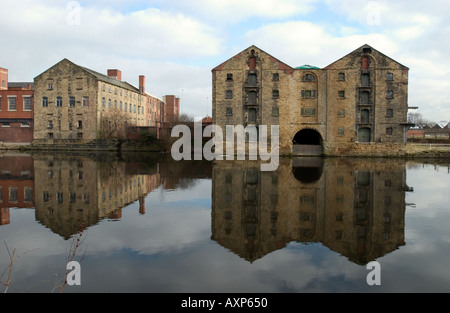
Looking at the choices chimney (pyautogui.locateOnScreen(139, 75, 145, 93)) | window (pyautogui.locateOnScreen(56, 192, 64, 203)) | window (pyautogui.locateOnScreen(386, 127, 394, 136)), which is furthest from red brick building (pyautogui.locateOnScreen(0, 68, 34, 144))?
window (pyautogui.locateOnScreen(386, 127, 394, 136))

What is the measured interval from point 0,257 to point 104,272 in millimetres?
2390

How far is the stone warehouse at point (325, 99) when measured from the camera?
37.8m

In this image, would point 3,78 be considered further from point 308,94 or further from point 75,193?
point 75,193

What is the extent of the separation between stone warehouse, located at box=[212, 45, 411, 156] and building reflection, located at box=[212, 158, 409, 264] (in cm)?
2077

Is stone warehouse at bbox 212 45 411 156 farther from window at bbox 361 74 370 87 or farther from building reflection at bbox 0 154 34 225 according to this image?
building reflection at bbox 0 154 34 225

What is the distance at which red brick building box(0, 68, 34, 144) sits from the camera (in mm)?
47219

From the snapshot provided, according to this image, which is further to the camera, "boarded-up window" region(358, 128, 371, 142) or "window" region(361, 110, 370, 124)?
"boarded-up window" region(358, 128, 371, 142)

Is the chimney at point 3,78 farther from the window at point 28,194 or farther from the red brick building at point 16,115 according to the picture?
the window at point 28,194

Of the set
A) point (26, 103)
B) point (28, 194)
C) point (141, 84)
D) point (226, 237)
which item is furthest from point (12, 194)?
point (141, 84)

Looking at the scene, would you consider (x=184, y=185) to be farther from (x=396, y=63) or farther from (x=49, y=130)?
(x=49, y=130)

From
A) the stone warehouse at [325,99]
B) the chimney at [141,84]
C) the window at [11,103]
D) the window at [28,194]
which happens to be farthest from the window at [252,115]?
the window at [11,103]

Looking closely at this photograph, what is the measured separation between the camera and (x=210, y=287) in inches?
233

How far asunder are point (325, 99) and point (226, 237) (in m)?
32.3

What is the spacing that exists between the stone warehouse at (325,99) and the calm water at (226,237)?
878 inches
